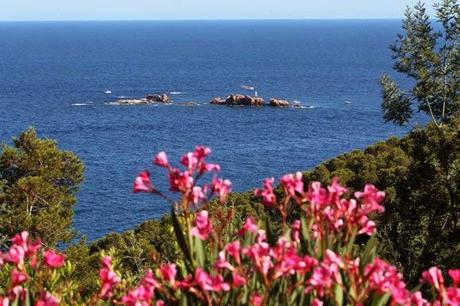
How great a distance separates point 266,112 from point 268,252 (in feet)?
330

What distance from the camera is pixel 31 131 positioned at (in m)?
30.2

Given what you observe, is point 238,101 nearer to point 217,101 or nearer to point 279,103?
point 217,101

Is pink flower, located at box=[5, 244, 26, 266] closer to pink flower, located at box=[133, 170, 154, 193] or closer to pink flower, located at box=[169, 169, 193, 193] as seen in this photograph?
pink flower, located at box=[133, 170, 154, 193]

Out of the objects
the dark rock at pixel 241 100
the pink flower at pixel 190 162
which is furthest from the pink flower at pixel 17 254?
the dark rock at pixel 241 100

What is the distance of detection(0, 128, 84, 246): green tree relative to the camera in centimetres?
2578

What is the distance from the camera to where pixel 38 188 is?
27891mm

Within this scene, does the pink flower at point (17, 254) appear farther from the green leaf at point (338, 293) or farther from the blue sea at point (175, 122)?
the blue sea at point (175, 122)

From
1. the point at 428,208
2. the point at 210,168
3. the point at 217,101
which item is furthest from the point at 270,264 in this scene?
the point at 217,101

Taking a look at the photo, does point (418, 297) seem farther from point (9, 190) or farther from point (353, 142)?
point (353, 142)

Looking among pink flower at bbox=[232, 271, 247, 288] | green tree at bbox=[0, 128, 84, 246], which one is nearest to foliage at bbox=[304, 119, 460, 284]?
pink flower at bbox=[232, 271, 247, 288]

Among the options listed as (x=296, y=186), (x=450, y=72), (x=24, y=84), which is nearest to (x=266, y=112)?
(x=24, y=84)

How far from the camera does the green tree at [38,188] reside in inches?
1015

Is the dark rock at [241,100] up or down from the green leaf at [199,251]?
down

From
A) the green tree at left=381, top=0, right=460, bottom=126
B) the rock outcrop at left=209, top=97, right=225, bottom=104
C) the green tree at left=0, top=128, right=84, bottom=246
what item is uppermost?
the green tree at left=381, top=0, right=460, bottom=126
